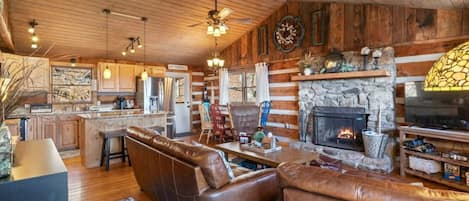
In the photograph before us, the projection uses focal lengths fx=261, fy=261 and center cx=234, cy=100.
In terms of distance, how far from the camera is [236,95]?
7.60 metres

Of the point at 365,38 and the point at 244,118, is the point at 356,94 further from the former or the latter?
the point at 244,118

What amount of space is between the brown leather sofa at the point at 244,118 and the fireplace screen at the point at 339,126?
1.29 meters

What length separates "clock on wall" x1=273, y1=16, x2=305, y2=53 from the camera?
5.64 m

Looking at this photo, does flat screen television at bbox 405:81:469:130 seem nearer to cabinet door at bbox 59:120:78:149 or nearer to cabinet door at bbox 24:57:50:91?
cabinet door at bbox 59:120:78:149

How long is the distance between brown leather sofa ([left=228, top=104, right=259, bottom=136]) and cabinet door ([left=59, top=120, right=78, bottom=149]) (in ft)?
11.6

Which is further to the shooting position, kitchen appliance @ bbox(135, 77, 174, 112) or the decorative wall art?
kitchen appliance @ bbox(135, 77, 174, 112)

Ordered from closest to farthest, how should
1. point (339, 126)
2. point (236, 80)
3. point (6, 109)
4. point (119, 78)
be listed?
point (6, 109)
point (339, 126)
point (119, 78)
point (236, 80)

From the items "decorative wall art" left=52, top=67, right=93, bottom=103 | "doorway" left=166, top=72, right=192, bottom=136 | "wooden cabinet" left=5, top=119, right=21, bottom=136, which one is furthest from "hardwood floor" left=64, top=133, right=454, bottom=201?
"doorway" left=166, top=72, right=192, bottom=136

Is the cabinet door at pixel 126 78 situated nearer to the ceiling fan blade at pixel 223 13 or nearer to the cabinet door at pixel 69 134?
the cabinet door at pixel 69 134

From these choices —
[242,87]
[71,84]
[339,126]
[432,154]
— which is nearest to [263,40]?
[242,87]

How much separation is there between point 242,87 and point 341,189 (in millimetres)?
6170

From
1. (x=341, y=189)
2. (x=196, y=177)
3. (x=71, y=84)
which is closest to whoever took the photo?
(x=341, y=189)

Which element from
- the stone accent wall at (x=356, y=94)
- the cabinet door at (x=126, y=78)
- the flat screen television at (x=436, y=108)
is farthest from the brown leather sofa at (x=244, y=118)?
the cabinet door at (x=126, y=78)

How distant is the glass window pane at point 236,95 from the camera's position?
7.45 meters
